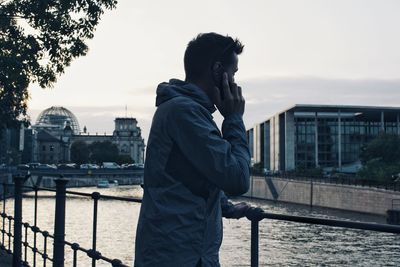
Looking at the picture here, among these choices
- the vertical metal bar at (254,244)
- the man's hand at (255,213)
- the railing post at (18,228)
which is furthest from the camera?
the railing post at (18,228)

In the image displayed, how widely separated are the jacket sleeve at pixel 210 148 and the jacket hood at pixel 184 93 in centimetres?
9

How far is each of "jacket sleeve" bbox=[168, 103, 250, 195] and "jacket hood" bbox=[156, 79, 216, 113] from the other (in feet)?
0.30

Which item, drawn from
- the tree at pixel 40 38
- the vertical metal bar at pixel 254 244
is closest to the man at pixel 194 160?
the vertical metal bar at pixel 254 244

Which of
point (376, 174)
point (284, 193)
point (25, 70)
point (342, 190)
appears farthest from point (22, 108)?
point (284, 193)

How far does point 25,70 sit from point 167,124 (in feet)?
37.1

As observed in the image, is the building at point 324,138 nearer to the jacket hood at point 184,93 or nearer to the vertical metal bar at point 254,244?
the vertical metal bar at point 254,244

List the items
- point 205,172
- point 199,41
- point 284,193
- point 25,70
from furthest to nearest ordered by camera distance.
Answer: point 284,193 → point 25,70 → point 199,41 → point 205,172

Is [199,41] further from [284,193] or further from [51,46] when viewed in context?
[284,193]

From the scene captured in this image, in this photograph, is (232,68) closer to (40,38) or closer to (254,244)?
(254,244)

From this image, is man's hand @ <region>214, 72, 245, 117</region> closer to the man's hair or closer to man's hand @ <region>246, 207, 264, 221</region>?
the man's hair

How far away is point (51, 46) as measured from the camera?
14055 millimetres

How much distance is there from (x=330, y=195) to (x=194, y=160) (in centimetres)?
7337

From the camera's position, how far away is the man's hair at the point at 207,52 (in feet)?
10.9

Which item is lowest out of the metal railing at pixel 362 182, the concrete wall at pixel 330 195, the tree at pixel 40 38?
the concrete wall at pixel 330 195
